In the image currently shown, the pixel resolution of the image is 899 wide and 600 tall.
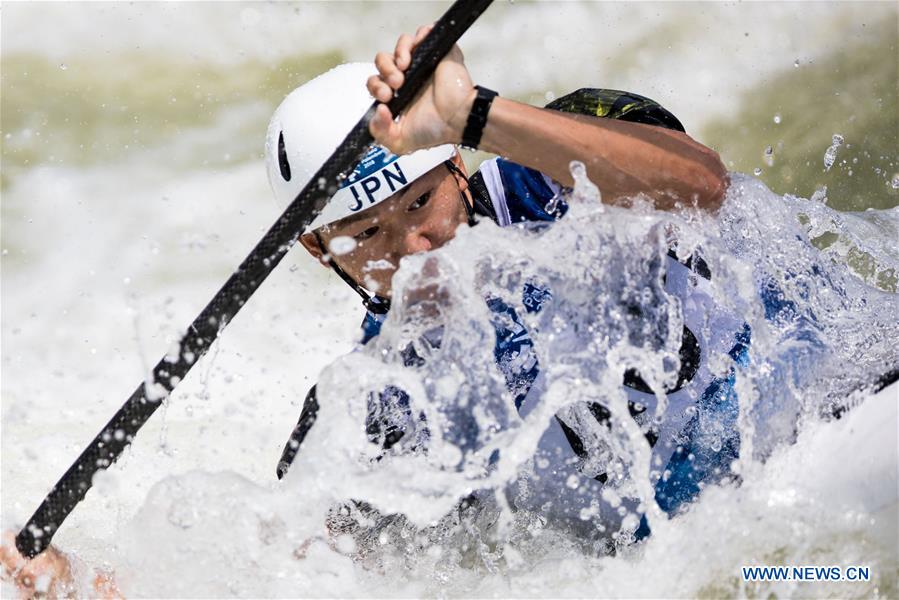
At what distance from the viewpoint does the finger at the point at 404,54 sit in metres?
1.19

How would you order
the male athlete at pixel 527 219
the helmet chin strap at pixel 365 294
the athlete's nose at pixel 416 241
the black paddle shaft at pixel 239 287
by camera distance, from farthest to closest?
1. the helmet chin strap at pixel 365 294
2. the athlete's nose at pixel 416 241
3. the male athlete at pixel 527 219
4. the black paddle shaft at pixel 239 287

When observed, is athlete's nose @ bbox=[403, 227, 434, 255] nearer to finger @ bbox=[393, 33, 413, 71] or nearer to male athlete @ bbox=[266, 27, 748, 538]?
male athlete @ bbox=[266, 27, 748, 538]

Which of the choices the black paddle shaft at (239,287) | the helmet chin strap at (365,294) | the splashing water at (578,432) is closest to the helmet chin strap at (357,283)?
the helmet chin strap at (365,294)

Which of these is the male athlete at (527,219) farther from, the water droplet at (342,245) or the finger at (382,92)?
the finger at (382,92)

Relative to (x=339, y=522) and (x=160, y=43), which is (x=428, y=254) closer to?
(x=339, y=522)

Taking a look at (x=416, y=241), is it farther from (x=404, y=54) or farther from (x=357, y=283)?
(x=404, y=54)

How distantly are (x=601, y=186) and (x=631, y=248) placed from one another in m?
0.10

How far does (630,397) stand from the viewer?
4.56 feet

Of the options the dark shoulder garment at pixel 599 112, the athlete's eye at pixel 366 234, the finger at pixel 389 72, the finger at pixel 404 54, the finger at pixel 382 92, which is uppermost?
the dark shoulder garment at pixel 599 112

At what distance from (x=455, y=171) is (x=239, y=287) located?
0.38 m

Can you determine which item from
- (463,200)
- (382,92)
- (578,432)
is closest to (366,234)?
(463,200)

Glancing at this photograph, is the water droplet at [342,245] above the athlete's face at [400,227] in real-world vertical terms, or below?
below

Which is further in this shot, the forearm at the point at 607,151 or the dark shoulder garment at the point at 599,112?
the dark shoulder garment at the point at 599,112

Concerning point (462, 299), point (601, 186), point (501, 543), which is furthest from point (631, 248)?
point (501, 543)
